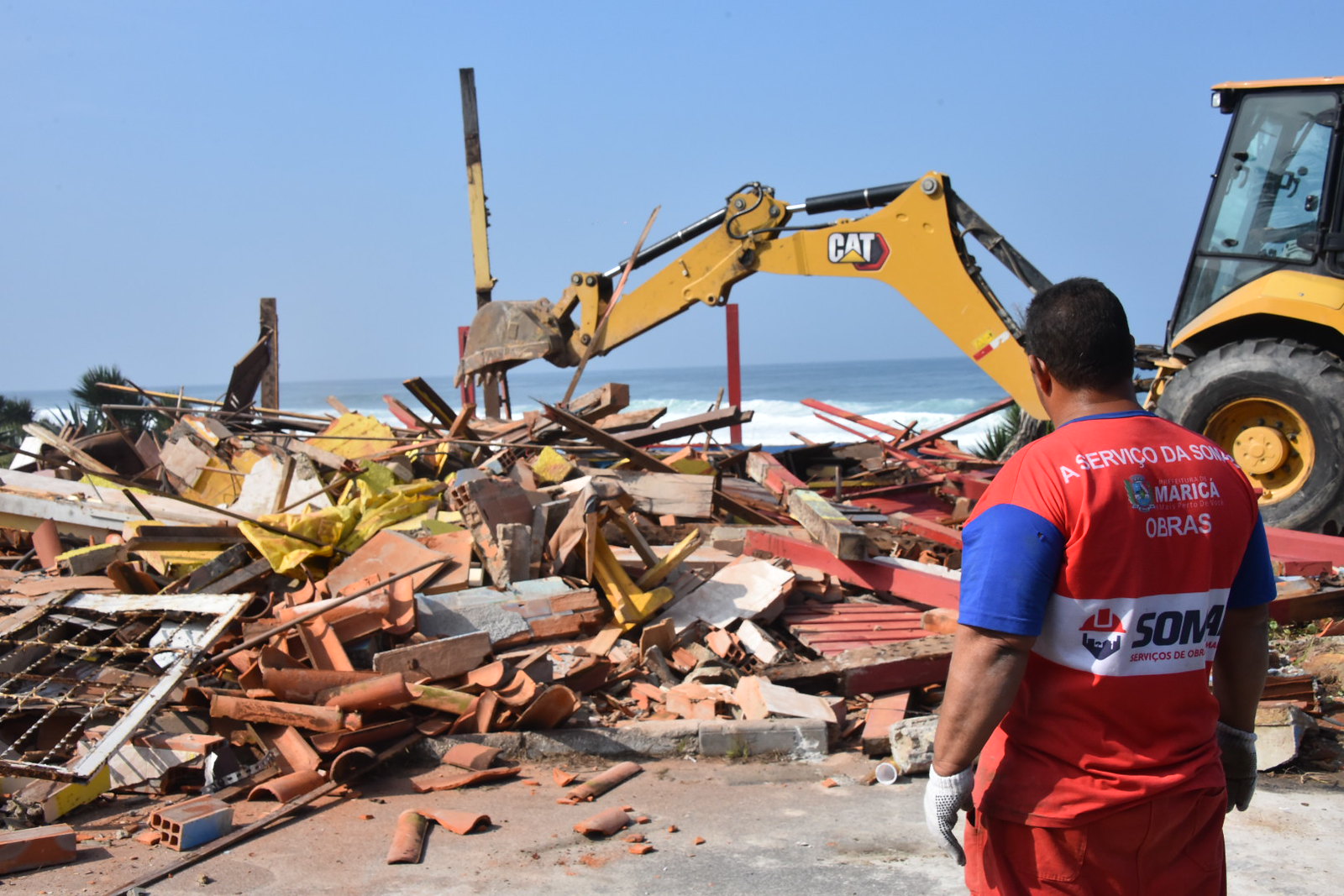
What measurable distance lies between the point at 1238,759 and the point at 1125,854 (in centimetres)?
59

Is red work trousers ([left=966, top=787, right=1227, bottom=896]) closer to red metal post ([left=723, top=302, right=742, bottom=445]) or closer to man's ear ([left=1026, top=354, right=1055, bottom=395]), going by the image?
man's ear ([left=1026, top=354, right=1055, bottom=395])

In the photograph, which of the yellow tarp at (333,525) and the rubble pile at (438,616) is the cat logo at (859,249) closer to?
the rubble pile at (438,616)

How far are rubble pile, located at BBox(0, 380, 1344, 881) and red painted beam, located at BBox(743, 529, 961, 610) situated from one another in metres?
0.01

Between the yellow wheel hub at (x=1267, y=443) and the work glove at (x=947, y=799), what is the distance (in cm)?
636

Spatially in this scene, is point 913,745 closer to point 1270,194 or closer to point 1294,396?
point 1294,396

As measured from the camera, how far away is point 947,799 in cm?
221

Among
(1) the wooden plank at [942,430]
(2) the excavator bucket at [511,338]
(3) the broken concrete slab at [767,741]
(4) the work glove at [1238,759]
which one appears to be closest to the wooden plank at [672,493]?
(2) the excavator bucket at [511,338]

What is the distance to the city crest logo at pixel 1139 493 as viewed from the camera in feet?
6.82

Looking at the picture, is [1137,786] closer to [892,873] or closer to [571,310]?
[892,873]

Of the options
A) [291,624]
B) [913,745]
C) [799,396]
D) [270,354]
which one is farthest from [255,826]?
[799,396]

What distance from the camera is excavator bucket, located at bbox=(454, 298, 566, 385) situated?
10.2m

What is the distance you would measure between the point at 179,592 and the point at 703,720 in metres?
3.21

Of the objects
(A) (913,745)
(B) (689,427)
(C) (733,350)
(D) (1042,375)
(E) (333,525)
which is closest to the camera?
(D) (1042,375)

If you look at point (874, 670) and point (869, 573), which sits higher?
point (869, 573)
